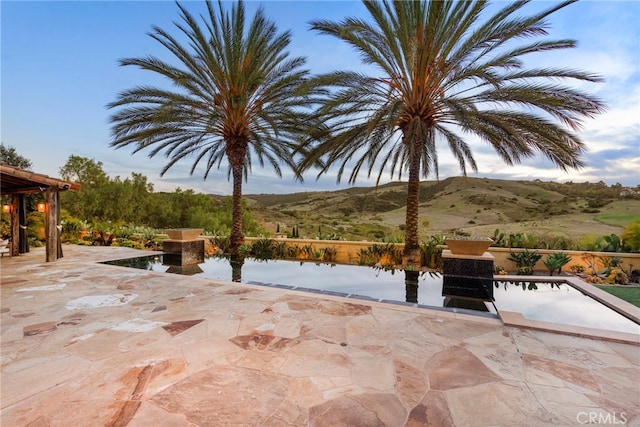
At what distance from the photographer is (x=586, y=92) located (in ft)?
20.4

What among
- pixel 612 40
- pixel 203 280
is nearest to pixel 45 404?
pixel 203 280

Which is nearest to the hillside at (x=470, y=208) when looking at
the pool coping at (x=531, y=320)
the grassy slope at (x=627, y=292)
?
the grassy slope at (x=627, y=292)

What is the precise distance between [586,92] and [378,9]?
4973 millimetres

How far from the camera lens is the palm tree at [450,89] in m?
Answer: 6.46

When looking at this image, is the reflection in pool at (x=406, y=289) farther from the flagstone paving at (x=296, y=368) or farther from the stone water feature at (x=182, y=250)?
the flagstone paving at (x=296, y=368)

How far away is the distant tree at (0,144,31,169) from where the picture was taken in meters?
16.1

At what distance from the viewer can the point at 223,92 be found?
31.1 feet

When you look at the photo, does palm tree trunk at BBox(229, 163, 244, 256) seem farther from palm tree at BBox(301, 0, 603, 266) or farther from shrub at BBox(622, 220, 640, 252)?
shrub at BBox(622, 220, 640, 252)

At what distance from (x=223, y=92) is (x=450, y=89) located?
22.3 feet

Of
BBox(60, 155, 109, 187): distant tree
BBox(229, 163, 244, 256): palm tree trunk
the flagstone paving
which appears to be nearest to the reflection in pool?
the flagstone paving

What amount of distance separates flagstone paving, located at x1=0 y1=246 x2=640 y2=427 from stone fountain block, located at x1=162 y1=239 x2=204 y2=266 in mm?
3813

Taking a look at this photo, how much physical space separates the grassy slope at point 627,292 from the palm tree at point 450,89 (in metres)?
2.76

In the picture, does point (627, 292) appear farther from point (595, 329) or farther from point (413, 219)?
point (413, 219)

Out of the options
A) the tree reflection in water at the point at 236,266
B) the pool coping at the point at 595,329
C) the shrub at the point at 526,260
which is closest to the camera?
the pool coping at the point at 595,329
